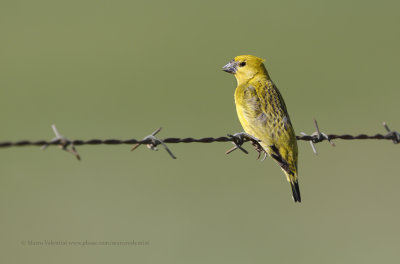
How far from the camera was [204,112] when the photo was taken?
15828mm

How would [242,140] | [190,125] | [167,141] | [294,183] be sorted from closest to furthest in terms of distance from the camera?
[167,141], [242,140], [294,183], [190,125]

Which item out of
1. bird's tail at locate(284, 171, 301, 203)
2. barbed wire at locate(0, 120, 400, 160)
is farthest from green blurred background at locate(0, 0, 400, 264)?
barbed wire at locate(0, 120, 400, 160)

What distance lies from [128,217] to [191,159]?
277 centimetres

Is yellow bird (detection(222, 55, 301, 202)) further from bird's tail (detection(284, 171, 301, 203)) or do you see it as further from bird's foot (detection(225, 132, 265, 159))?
bird's foot (detection(225, 132, 265, 159))

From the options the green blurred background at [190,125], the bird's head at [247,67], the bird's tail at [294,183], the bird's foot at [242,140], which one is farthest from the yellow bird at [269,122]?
the green blurred background at [190,125]

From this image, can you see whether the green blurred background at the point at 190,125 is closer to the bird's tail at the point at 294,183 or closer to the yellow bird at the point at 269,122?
the yellow bird at the point at 269,122

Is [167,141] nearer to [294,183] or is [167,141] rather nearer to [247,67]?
[294,183]

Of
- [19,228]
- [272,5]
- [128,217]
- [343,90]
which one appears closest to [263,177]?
[128,217]

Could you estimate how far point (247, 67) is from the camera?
26.3 feet

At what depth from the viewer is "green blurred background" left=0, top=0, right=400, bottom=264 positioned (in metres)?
10.5

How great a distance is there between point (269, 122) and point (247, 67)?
1.45 metres

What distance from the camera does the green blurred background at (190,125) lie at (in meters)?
10.5

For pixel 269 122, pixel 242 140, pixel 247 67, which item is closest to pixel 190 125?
pixel 247 67

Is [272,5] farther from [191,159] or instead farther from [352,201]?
[352,201]
